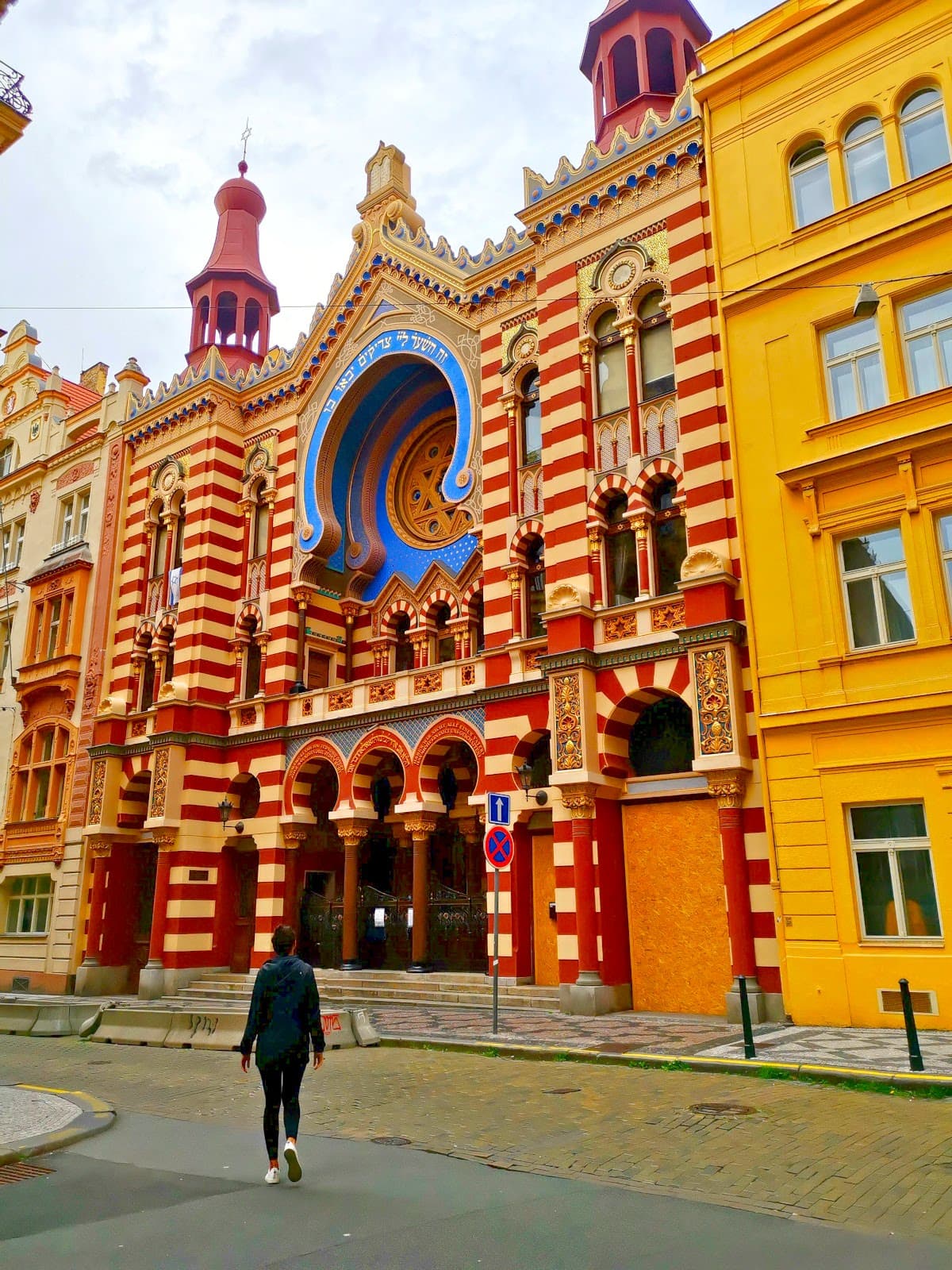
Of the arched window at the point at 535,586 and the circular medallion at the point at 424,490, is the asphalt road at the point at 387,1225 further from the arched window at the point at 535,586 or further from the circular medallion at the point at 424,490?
the circular medallion at the point at 424,490

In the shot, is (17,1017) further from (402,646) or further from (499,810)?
(402,646)

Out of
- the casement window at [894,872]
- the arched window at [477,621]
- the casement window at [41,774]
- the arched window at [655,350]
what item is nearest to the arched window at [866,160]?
the arched window at [655,350]

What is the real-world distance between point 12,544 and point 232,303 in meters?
11.6

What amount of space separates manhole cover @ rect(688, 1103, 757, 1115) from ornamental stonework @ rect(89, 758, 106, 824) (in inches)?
864

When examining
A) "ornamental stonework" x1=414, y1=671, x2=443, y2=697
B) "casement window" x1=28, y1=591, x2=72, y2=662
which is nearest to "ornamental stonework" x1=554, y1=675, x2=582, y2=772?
"ornamental stonework" x1=414, y1=671, x2=443, y2=697

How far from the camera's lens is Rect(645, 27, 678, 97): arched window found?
25422 mm

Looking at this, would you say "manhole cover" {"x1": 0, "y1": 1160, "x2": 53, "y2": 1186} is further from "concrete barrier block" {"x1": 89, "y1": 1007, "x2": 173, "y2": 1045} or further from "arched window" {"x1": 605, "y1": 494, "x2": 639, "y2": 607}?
"arched window" {"x1": 605, "y1": 494, "x2": 639, "y2": 607}

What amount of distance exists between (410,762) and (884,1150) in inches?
615

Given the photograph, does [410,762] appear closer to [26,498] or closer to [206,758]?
[206,758]


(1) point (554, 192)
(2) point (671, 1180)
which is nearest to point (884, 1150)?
(2) point (671, 1180)

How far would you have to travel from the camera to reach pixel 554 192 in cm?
2172

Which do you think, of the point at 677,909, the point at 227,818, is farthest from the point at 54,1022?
the point at 677,909

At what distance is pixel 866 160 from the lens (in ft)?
55.6

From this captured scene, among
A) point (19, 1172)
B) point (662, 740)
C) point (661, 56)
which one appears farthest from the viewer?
point (661, 56)
